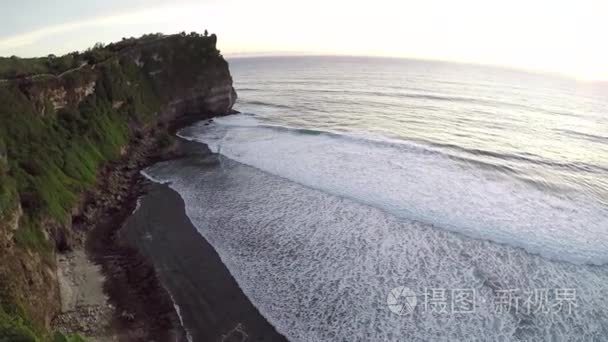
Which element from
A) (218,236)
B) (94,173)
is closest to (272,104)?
(94,173)

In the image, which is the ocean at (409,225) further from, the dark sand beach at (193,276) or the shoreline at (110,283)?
the shoreline at (110,283)

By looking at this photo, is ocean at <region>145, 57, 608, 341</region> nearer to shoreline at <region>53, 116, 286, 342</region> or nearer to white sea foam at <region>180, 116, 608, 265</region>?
white sea foam at <region>180, 116, 608, 265</region>

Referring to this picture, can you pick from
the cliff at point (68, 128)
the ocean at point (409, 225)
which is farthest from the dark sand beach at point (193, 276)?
the cliff at point (68, 128)

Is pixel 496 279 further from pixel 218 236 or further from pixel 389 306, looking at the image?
pixel 218 236

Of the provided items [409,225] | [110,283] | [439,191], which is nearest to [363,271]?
[409,225]

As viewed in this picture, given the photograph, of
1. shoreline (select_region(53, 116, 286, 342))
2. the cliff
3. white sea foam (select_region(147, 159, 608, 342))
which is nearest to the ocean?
white sea foam (select_region(147, 159, 608, 342))

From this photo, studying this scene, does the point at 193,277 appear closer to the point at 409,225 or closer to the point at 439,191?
the point at 409,225
